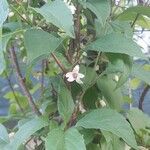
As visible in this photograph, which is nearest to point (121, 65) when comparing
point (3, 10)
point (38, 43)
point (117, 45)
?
point (117, 45)

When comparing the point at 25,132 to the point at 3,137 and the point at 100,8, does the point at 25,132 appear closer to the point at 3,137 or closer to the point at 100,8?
the point at 3,137

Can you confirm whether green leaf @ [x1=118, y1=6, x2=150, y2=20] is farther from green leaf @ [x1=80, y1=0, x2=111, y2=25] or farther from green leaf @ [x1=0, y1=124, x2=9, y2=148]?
green leaf @ [x1=0, y1=124, x2=9, y2=148]

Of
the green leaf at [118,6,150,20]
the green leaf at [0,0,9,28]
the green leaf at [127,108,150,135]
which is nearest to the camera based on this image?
the green leaf at [0,0,9,28]

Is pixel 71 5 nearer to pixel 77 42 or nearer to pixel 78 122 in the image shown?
pixel 77 42

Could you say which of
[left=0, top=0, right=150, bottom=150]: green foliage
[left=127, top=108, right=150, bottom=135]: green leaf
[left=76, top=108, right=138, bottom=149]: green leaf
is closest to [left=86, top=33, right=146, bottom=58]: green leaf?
[left=0, top=0, right=150, bottom=150]: green foliage

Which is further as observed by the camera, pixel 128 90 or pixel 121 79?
pixel 128 90

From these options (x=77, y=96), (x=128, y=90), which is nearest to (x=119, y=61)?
(x=77, y=96)

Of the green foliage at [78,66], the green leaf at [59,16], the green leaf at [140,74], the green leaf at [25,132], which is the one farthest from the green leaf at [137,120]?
the green leaf at [59,16]
